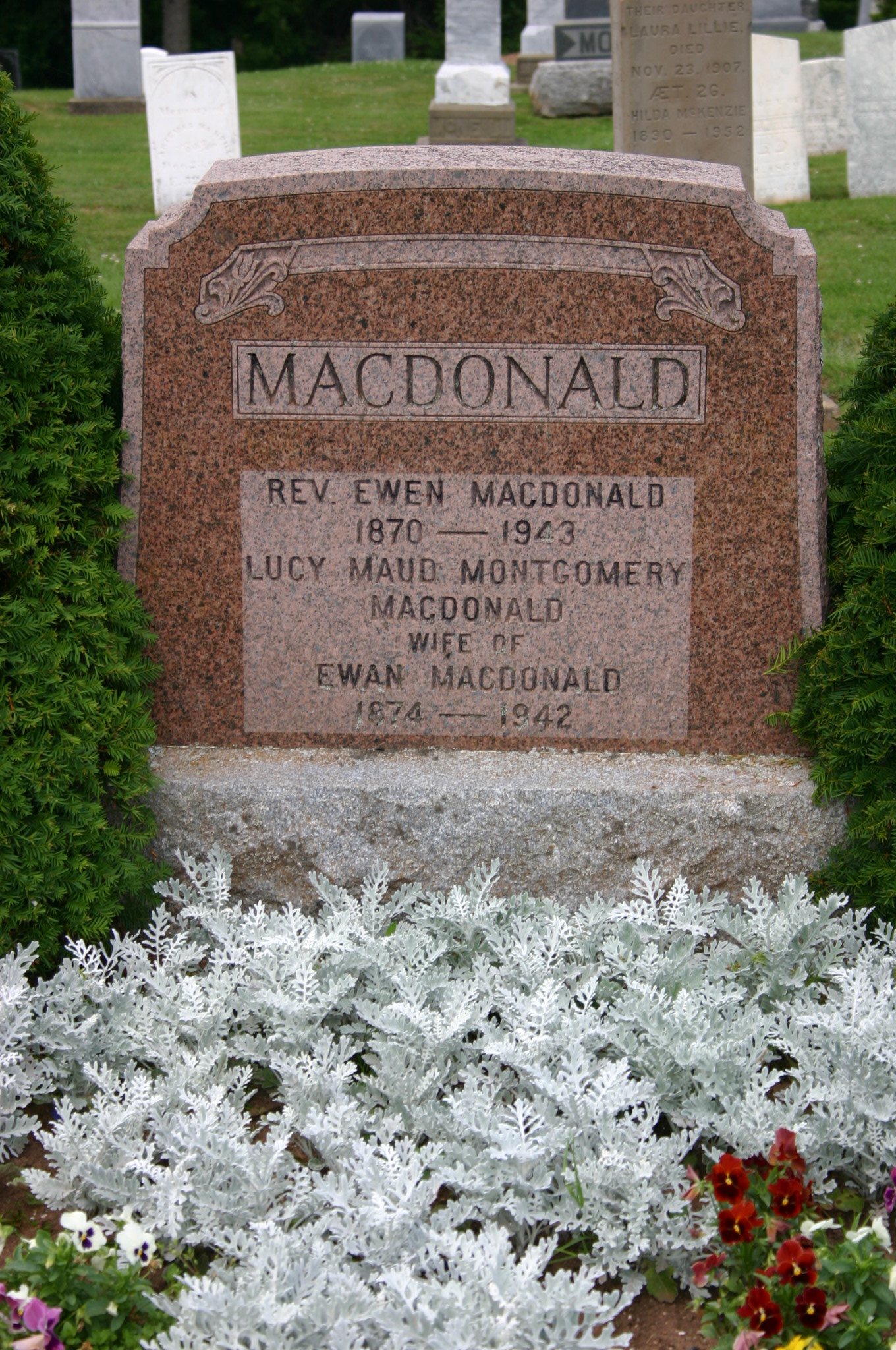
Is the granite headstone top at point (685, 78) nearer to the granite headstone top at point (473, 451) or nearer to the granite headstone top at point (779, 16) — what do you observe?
the granite headstone top at point (473, 451)

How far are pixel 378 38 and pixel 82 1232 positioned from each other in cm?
2722

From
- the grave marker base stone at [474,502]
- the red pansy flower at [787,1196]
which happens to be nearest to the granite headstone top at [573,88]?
the grave marker base stone at [474,502]

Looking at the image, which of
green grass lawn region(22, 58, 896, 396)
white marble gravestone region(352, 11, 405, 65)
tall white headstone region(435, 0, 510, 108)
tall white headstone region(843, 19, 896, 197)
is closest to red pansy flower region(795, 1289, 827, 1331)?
green grass lawn region(22, 58, 896, 396)

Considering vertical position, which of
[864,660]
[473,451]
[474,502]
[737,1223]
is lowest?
[737,1223]

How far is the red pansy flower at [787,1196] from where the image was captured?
218cm

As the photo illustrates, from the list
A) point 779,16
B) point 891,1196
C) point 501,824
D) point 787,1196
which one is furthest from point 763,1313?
point 779,16

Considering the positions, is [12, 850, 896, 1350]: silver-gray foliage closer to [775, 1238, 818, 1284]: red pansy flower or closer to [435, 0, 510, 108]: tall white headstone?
[775, 1238, 818, 1284]: red pansy flower

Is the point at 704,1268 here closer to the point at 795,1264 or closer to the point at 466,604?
the point at 795,1264

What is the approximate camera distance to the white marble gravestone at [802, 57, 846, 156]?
1287 cm

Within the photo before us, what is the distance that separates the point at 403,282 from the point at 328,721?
115 cm

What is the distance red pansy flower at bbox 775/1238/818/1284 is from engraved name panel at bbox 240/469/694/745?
1511mm

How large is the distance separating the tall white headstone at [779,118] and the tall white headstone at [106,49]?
1145 cm

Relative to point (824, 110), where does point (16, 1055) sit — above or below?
below

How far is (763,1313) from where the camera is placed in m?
2.06
